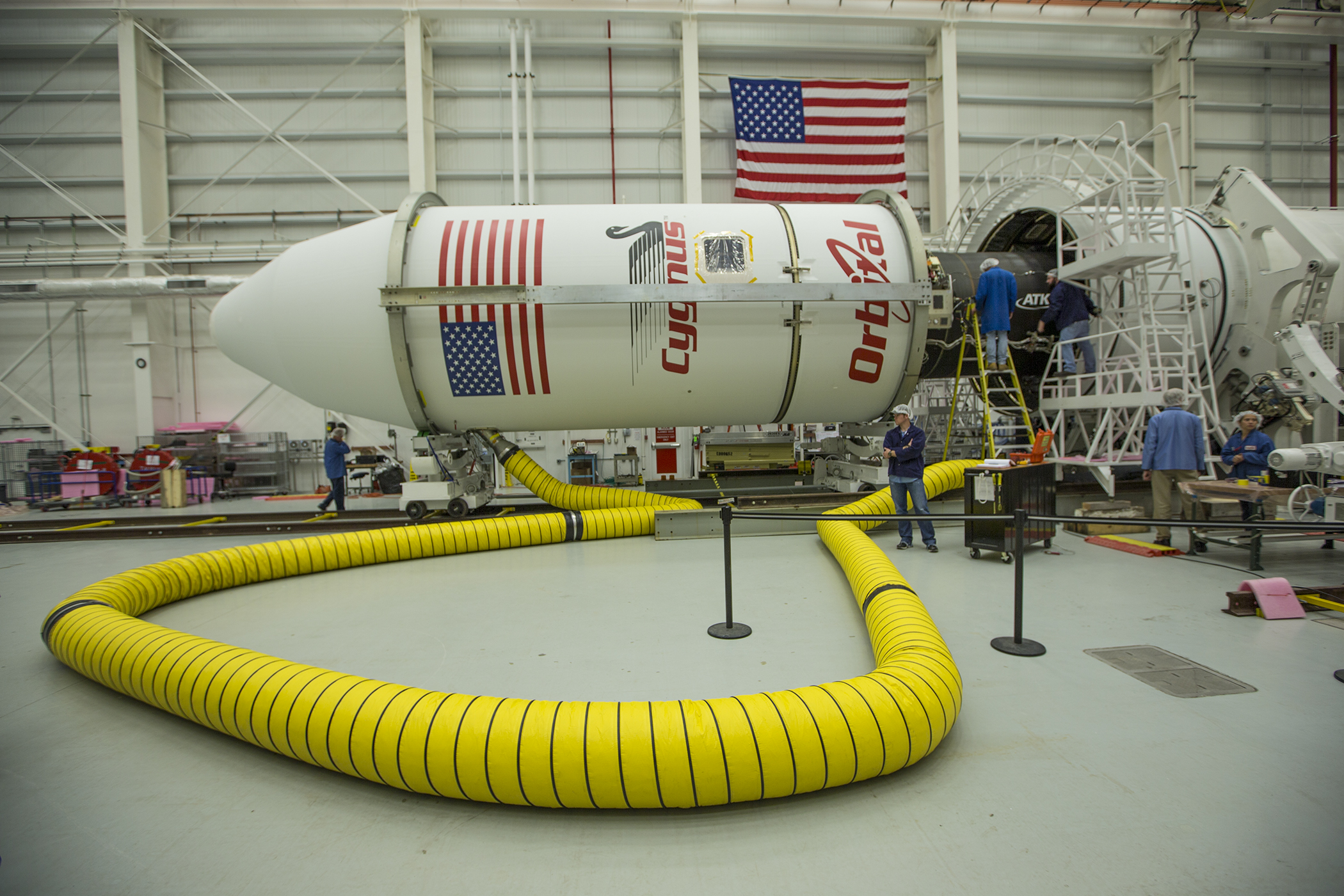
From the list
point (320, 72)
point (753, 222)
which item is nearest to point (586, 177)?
point (320, 72)

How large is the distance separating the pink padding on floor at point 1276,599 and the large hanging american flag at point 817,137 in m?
10.7

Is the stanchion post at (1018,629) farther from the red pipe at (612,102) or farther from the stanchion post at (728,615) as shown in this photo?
the red pipe at (612,102)

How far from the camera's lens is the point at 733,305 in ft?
19.6

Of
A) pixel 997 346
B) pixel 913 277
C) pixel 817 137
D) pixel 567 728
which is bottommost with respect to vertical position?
pixel 567 728

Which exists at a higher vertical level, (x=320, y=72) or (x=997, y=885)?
(x=320, y=72)

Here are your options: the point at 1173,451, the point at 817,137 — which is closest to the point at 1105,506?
the point at 1173,451

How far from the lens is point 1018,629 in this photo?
352cm

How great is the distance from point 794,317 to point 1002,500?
257cm

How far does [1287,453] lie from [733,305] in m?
5.02

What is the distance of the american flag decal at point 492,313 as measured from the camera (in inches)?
227

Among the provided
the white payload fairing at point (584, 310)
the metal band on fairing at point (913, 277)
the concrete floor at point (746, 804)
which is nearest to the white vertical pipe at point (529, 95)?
the white payload fairing at point (584, 310)

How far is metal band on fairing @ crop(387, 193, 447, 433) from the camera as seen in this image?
18.6 feet

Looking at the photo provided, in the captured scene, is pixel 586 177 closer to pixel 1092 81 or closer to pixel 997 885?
pixel 1092 81

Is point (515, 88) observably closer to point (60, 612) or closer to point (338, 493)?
point (338, 493)
